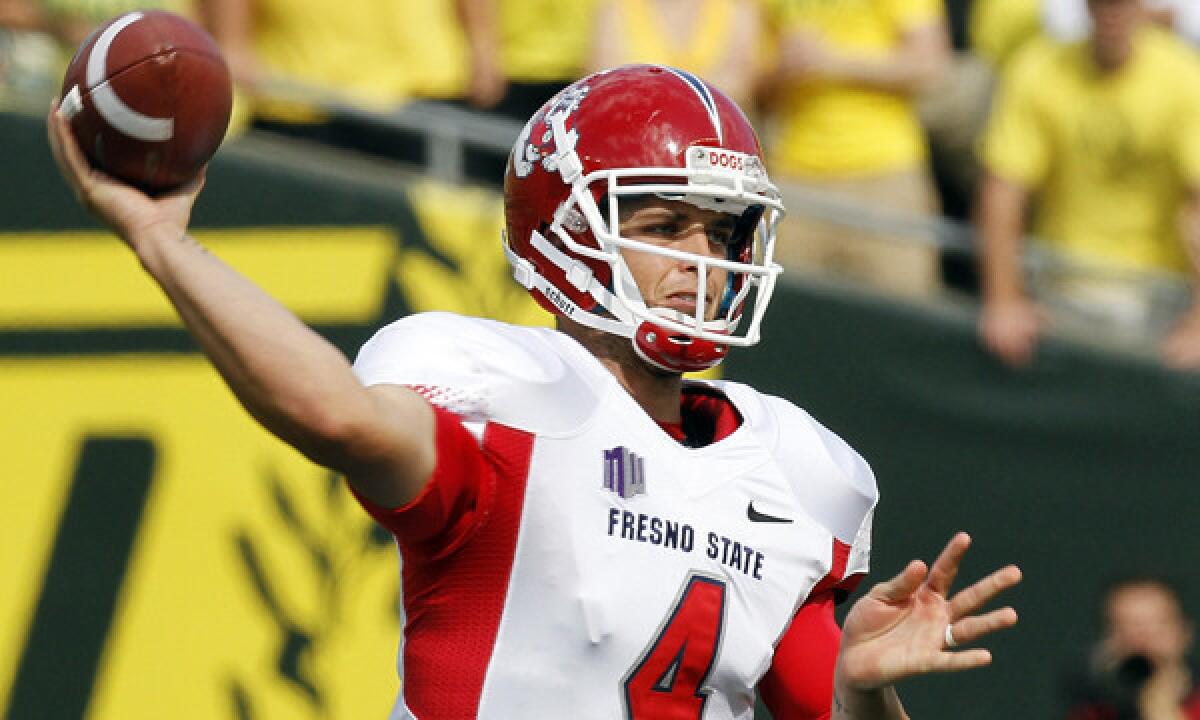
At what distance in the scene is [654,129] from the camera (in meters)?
3.08

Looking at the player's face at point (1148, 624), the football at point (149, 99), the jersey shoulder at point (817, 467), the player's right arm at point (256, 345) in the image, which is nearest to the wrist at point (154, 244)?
the player's right arm at point (256, 345)

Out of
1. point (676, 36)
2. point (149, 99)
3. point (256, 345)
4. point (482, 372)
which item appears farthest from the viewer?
point (676, 36)

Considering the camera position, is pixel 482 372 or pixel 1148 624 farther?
pixel 1148 624

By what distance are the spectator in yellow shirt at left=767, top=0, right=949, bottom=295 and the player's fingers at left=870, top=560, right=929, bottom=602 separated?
3.67m

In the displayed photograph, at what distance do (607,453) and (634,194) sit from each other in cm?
44

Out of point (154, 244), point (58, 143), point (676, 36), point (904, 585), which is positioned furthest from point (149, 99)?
point (676, 36)

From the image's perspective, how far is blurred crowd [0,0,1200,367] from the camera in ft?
20.6

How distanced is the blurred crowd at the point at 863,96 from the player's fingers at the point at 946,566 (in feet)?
11.6

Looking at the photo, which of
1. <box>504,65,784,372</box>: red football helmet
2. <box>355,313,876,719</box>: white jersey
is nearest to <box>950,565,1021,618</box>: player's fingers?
<box>355,313,876,719</box>: white jersey

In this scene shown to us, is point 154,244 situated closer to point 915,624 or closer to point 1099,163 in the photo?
point 915,624

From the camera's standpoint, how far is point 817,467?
3.10 metres

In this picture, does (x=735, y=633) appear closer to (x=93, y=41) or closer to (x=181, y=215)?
(x=181, y=215)

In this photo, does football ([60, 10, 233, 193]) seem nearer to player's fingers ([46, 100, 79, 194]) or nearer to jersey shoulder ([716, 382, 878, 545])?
player's fingers ([46, 100, 79, 194])

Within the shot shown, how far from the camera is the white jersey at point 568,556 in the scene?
9.10 ft
